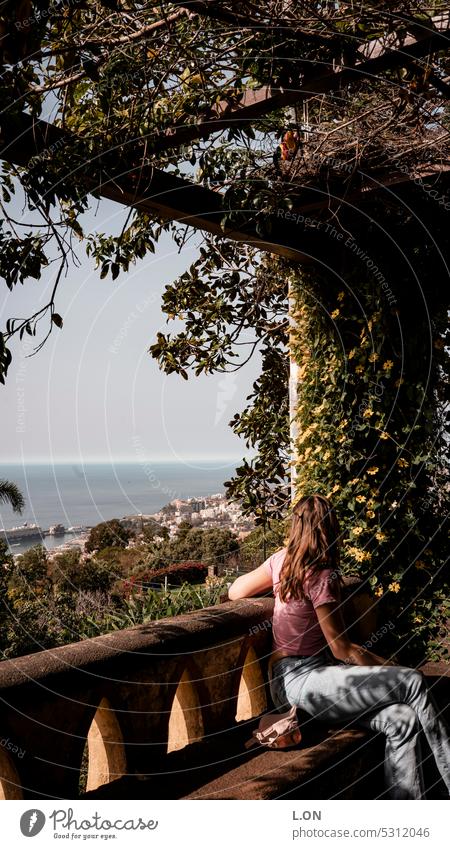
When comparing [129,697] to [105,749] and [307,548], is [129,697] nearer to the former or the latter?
[105,749]

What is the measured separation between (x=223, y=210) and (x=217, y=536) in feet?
13.2

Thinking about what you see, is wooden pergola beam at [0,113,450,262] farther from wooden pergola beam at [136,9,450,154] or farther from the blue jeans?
the blue jeans

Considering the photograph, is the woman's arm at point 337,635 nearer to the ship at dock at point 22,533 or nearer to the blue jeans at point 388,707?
the blue jeans at point 388,707

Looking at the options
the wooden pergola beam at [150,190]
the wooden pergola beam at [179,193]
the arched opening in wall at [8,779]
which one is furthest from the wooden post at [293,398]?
the arched opening in wall at [8,779]

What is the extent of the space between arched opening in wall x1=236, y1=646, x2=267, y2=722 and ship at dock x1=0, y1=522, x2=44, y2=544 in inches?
41.9

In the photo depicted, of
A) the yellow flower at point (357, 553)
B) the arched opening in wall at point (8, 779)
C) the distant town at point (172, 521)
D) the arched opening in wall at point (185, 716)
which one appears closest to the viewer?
the arched opening in wall at point (8, 779)

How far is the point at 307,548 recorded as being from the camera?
3125mm

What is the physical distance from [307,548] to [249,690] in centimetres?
74

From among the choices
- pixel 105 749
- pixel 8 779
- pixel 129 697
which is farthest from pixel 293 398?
pixel 8 779

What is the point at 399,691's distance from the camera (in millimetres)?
3037

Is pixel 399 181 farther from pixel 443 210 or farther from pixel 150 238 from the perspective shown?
pixel 150 238

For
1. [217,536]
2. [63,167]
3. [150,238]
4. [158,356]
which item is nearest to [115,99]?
[63,167]

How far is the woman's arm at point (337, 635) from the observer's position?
2.98 metres

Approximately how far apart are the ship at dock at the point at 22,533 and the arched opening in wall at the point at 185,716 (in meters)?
0.86
